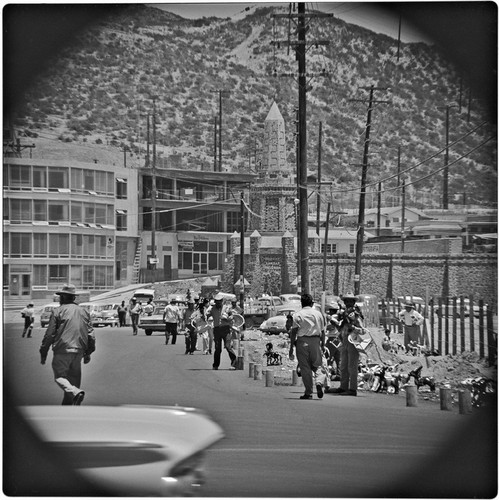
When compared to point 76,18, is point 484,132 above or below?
below

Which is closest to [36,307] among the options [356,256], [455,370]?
[455,370]

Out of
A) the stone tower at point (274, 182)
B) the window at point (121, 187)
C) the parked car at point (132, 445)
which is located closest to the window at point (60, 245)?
the window at point (121, 187)

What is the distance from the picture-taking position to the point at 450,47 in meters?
7.72

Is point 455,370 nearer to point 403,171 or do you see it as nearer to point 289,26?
point 403,171

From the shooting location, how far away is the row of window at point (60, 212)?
751 centimetres

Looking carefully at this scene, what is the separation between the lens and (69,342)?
7867 millimetres

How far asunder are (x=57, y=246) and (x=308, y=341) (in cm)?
252

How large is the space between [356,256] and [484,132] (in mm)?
9719

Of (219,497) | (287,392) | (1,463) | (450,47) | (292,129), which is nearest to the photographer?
(219,497)

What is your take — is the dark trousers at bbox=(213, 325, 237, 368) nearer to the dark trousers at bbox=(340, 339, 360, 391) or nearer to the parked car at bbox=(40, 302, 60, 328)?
the dark trousers at bbox=(340, 339, 360, 391)

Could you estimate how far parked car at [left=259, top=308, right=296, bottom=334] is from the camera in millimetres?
20469

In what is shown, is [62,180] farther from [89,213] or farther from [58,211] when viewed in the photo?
[89,213]

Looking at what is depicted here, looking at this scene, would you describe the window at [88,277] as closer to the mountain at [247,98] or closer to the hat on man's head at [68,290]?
the hat on man's head at [68,290]

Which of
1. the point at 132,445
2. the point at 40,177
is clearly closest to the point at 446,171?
the point at 40,177
